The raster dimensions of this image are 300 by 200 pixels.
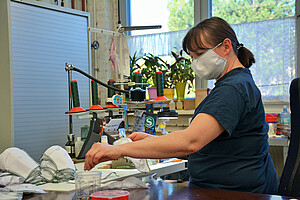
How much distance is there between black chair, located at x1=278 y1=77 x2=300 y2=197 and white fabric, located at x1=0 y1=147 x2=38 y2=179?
1.01 metres

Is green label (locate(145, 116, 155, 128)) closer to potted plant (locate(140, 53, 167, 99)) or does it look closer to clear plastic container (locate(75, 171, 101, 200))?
clear plastic container (locate(75, 171, 101, 200))

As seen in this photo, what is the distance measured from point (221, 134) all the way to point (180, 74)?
2.60m

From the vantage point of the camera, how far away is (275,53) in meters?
3.45

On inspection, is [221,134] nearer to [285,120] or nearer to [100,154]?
[100,154]

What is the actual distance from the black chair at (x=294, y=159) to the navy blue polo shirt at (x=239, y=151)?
84mm

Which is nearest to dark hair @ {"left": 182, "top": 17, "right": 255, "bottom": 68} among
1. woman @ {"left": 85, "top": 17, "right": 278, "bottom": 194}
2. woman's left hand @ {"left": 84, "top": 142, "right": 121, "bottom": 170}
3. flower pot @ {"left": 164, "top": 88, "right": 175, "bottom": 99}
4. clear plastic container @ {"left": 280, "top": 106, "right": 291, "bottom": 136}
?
woman @ {"left": 85, "top": 17, "right": 278, "bottom": 194}

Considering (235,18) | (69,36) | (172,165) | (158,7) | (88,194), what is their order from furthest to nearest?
(158,7) → (235,18) → (69,36) → (172,165) → (88,194)

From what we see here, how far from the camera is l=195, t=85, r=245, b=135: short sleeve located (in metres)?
1.16

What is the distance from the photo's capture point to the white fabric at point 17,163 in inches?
58.1

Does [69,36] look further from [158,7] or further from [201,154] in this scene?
[201,154]

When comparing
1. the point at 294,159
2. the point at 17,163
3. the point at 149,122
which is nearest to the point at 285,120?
the point at 149,122

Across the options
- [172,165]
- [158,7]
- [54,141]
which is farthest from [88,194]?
[158,7]

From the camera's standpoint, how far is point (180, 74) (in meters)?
3.84

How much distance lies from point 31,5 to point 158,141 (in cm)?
212
